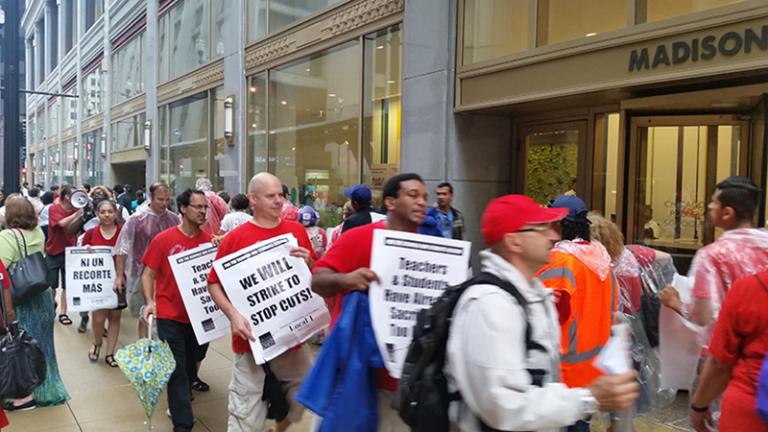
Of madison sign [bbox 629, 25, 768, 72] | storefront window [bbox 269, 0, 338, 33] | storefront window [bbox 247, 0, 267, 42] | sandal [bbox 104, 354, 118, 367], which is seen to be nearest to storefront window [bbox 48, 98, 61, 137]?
storefront window [bbox 247, 0, 267, 42]

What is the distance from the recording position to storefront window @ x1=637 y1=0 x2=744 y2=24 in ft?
18.7

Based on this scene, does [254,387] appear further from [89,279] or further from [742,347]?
[89,279]

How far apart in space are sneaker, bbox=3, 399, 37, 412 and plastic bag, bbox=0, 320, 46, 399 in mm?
1668

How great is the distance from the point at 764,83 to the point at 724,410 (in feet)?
13.5

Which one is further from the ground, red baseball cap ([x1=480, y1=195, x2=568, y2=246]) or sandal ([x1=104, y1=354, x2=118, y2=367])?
red baseball cap ([x1=480, y1=195, x2=568, y2=246])

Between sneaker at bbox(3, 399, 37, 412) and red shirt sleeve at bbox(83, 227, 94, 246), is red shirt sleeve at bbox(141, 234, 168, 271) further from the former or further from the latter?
red shirt sleeve at bbox(83, 227, 94, 246)

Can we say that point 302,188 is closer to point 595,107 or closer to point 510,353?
point 595,107

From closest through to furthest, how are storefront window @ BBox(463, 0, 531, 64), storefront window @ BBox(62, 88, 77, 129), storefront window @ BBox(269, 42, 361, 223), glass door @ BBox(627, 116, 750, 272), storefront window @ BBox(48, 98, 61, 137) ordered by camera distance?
glass door @ BBox(627, 116, 750, 272) → storefront window @ BBox(463, 0, 531, 64) → storefront window @ BBox(269, 42, 361, 223) → storefront window @ BBox(62, 88, 77, 129) → storefront window @ BBox(48, 98, 61, 137)

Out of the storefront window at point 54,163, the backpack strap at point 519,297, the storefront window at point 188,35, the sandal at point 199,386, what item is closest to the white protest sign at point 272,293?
the backpack strap at point 519,297

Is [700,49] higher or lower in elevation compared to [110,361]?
higher

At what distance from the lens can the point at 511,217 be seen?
6.74 ft

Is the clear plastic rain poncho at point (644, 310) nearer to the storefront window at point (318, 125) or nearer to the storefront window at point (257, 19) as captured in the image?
the storefront window at point (318, 125)

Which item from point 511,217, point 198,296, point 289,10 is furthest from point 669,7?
point 289,10

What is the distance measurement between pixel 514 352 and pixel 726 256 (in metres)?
1.85
